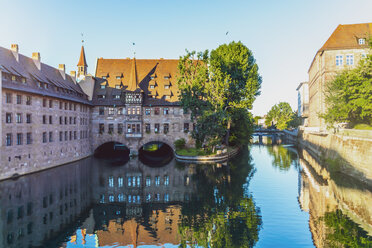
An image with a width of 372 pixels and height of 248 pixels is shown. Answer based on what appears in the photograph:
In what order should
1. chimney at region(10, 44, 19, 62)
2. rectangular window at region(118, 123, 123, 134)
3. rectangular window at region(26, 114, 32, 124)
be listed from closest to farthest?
rectangular window at region(26, 114, 32, 124)
chimney at region(10, 44, 19, 62)
rectangular window at region(118, 123, 123, 134)

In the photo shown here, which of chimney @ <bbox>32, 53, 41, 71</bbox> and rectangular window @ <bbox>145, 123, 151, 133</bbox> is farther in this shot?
rectangular window @ <bbox>145, 123, 151, 133</bbox>

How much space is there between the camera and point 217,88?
5100 centimetres

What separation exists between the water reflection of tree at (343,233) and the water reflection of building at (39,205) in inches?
Answer: 669

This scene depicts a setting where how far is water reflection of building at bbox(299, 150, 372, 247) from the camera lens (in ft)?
63.5

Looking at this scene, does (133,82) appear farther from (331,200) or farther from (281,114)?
(281,114)

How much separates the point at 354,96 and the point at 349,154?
7.86m

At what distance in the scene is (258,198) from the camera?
87.6 ft

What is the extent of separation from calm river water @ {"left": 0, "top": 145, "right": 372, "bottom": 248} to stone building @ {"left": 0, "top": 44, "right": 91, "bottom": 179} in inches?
121

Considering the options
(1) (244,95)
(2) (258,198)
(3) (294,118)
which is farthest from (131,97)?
(3) (294,118)

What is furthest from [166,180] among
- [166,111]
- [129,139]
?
[166,111]

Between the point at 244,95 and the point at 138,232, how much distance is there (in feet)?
135

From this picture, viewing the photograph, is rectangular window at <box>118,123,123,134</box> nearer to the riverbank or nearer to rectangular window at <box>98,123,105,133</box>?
rectangular window at <box>98,123,105,133</box>

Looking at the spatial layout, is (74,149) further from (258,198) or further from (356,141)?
(356,141)

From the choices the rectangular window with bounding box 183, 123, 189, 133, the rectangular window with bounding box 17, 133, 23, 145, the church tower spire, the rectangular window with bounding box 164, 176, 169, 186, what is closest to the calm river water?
the rectangular window with bounding box 164, 176, 169, 186
